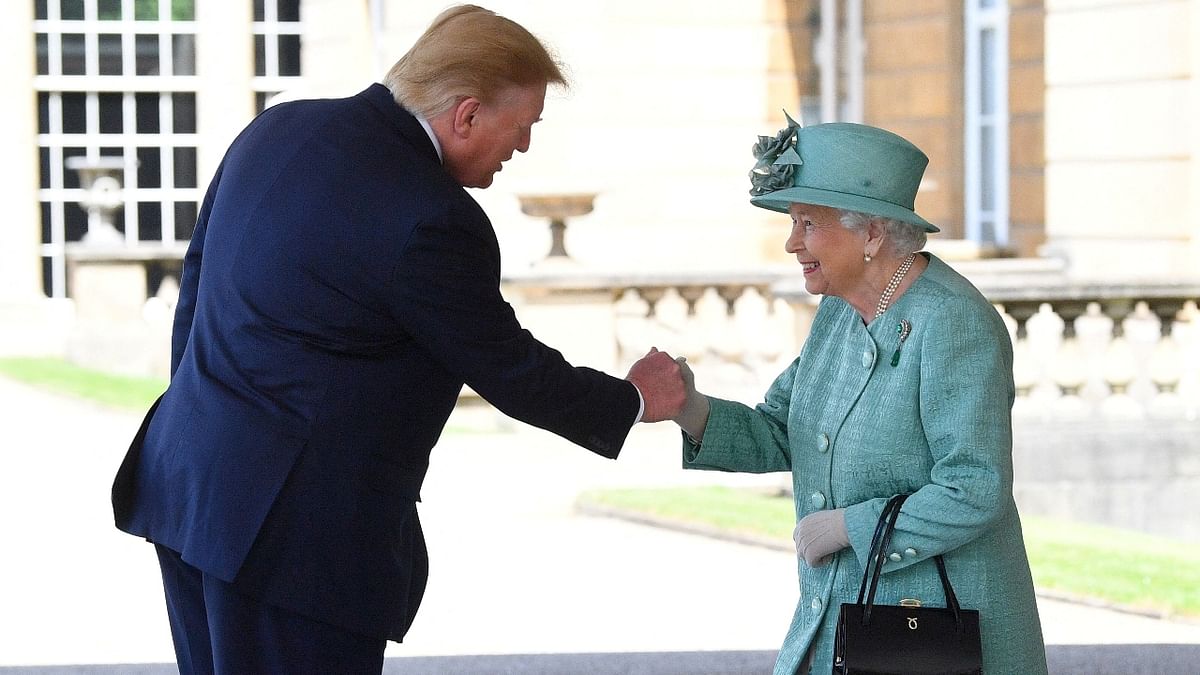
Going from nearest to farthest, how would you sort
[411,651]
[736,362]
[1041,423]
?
[411,651]
[1041,423]
[736,362]

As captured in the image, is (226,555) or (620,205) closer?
(226,555)

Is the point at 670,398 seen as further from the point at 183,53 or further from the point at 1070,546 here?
the point at 183,53

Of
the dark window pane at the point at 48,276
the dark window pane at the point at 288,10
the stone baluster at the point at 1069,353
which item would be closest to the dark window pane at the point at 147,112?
the dark window pane at the point at 288,10

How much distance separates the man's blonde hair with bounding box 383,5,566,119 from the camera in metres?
3.00

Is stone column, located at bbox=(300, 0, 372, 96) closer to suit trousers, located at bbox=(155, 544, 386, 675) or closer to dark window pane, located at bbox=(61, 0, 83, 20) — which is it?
dark window pane, located at bbox=(61, 0, 83, 20)

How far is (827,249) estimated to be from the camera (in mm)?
3045

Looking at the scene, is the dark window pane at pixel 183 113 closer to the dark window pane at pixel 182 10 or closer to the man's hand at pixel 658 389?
the dark window pane at pixel 182 10

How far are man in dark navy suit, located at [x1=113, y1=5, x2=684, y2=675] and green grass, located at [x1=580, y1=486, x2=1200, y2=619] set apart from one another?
14.2ft

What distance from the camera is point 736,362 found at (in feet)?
38.3

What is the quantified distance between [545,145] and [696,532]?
6953mm

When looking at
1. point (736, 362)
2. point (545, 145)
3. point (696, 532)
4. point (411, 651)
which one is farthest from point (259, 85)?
point (411, 651)

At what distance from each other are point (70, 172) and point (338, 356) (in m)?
18.0

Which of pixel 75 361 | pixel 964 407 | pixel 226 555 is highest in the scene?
pixel 964 407

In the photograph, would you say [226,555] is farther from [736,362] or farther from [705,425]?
[736,362]
